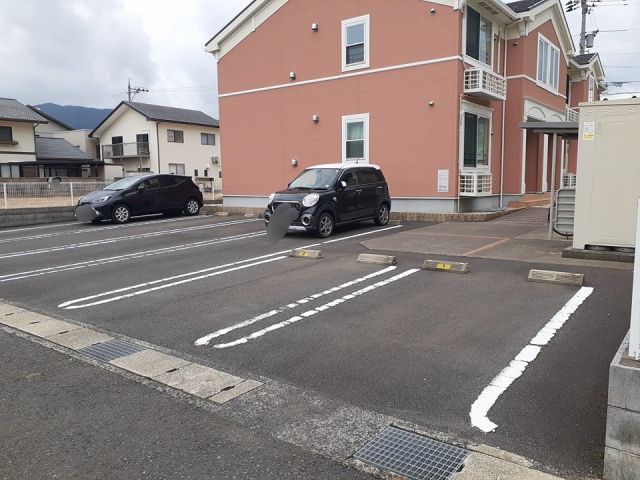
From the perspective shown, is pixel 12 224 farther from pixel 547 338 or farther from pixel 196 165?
pixel 196 165

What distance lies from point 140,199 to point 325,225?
7.85 m

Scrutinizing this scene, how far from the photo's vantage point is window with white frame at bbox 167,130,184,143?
3844 cm

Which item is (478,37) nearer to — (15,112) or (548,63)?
(548,63)

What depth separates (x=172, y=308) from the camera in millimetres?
6031

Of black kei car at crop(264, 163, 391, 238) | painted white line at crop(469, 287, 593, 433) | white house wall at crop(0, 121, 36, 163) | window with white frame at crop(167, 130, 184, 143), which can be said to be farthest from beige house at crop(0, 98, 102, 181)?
painted white line at crop(469, 287, 593, 433)

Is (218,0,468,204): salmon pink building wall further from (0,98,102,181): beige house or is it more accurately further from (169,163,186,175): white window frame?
(0,98,102,181): beige house

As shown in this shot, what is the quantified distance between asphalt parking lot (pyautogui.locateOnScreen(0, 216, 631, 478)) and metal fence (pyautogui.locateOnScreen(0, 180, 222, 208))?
818 centimetres

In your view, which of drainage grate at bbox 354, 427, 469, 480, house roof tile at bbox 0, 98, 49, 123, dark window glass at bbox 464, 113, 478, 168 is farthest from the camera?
house roof tile at bbox 0, 98, 49, 123

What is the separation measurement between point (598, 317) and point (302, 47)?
47.7 ft

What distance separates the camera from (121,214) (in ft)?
52.3

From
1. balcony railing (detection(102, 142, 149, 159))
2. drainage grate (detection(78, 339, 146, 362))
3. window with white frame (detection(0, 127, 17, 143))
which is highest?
window with white frame (detection(0, 127, 17, 143))

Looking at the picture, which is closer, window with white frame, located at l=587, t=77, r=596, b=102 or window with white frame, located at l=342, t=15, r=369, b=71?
window with white frame, located at l=342, t=15, r=369, b=71

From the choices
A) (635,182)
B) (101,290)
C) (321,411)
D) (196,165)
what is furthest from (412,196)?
(196,165)

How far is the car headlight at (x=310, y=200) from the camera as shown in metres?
11.1
